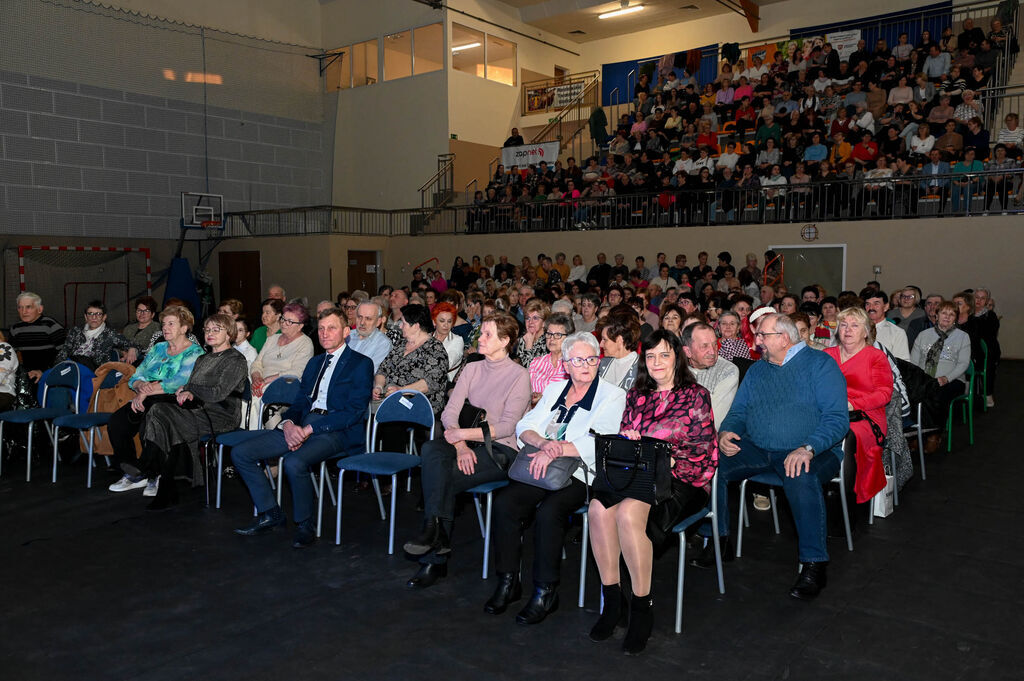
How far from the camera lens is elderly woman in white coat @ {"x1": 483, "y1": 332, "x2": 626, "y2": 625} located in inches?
Result: 131

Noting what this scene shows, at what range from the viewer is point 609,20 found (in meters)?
19.3

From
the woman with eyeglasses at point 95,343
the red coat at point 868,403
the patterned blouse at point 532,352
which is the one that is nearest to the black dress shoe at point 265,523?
the patterned blouse at point 532,352

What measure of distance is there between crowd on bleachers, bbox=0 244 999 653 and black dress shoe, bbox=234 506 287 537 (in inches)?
0.5

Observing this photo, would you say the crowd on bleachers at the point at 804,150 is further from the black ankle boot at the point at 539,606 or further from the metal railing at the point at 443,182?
the black ankle boot at the point at 539,606

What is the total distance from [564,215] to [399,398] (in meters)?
10.8

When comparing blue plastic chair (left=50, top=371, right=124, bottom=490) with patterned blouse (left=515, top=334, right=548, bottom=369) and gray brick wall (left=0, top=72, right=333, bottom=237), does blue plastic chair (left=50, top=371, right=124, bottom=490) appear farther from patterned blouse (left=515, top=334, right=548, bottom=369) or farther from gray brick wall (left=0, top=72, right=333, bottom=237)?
gray brick wall (left=0, top=72, right=333, bottom=237)

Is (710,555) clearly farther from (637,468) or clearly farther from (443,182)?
(443,182)

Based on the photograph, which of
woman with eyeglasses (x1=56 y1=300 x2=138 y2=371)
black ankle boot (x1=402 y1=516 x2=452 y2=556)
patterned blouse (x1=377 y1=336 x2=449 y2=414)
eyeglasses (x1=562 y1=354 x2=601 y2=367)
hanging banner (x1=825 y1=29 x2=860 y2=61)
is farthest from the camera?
hanging banner (x1=825 y1=29 x2=860 y2=61)

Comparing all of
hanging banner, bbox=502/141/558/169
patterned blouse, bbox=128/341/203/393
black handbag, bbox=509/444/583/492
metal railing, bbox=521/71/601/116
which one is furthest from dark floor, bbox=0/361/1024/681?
metal railing, bbox=521/71/601/116

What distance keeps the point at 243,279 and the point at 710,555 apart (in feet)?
53.5

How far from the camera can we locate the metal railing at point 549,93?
1948 centimetres

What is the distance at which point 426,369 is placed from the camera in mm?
4992

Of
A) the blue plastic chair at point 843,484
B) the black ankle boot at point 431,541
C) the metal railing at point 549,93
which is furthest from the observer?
the metal railing at point 549,93

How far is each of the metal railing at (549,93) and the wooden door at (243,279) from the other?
7.88m
